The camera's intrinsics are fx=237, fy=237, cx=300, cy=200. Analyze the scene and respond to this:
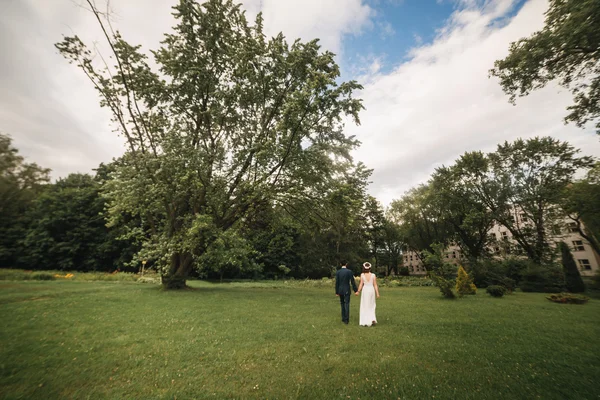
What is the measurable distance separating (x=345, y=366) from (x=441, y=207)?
45.4 metres

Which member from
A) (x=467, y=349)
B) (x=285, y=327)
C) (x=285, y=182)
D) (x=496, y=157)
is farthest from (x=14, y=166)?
(x=496, y=157)

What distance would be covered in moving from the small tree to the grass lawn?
22.1 m

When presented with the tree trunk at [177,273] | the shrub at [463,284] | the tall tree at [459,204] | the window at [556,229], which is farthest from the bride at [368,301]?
the window at [556,229]

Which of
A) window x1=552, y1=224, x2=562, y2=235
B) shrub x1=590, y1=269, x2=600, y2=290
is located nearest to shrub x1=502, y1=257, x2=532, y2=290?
shrub x1=590, y1=269, x2=600, y2=290

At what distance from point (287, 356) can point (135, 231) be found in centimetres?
1711

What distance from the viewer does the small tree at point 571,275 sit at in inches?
971

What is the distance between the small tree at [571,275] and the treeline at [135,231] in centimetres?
2048

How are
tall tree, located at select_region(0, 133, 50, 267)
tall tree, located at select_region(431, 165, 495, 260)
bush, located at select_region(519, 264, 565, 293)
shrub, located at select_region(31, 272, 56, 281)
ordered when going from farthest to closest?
tall tree, located at select_region(431, 165, 495, 260), bush, located at select_region(519, 264, 565, 293), shrub, located at select_region(31, 272, 56, 281), tall tree, located at select_region(0, 133, 50, 267)

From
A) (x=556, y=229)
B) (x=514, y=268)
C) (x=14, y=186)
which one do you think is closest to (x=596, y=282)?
(x=514, y=268)

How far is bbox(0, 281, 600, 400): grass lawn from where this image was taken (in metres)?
4.56

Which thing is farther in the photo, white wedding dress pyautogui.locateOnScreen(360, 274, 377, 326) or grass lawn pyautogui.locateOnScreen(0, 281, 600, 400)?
white wedding dress pyautogui.locateOnScreen(360, 274, 377, 326)

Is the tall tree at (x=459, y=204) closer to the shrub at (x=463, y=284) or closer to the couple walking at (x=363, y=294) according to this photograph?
the shrub at (x=463, y=284)

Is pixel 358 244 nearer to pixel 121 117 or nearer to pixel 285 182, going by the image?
pixel 285 182

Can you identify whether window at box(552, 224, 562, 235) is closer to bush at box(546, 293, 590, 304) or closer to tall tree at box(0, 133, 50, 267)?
bush at box(546, 293, 590, 304)
